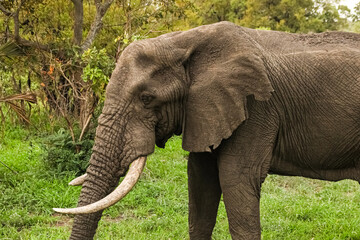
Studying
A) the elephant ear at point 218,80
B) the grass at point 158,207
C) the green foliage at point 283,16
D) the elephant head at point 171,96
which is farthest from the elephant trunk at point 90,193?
the green foliage at point 283,16

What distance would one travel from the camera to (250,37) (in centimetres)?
363

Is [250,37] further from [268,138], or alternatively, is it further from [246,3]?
[246,3]

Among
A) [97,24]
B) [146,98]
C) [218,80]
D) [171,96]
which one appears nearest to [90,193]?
[146,98]

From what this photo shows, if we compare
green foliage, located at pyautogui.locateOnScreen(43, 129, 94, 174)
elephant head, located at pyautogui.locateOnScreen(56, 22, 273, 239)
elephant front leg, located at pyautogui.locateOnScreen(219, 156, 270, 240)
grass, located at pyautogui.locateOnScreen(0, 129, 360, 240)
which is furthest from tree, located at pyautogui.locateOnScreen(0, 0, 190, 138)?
elephant front leg, located at pyautogui.locateOnScreen(219, 156, 270, 240)

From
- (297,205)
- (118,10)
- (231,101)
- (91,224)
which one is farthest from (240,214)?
(118,10)

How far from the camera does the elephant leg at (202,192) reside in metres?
4.08

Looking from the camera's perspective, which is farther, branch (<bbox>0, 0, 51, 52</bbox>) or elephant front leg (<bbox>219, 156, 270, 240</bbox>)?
branch (<bbox>0, 0, 51, 52</bbox>)

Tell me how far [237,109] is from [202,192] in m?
1.04

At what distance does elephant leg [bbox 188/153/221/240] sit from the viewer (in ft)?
13.4

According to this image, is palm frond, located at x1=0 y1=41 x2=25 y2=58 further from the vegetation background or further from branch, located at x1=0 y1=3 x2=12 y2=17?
branch, located at x1=0 y1=3 x2=12 y2=17

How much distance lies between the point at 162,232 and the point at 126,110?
2317 millimetres

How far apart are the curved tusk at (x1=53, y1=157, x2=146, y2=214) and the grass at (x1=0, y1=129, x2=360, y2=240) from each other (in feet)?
6.45

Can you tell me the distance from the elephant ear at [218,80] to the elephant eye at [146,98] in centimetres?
28

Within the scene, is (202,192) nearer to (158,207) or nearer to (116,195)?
(116,195)
